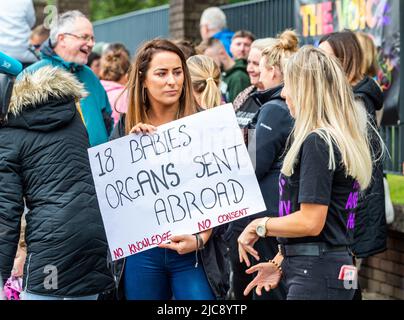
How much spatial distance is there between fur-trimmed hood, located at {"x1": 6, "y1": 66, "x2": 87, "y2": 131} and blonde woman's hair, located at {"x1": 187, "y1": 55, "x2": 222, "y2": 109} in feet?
5.34

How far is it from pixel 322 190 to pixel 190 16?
906 cm

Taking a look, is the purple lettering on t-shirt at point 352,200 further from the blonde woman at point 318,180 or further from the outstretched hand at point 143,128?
the outstretched hand at point 143,128

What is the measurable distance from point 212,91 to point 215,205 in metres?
1.82

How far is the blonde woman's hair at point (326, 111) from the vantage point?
14.4 feet

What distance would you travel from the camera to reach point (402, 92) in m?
8.09

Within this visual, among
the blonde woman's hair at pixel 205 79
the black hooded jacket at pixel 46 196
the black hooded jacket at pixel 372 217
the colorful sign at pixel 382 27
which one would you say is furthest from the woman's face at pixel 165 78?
the colorful sign at pixel 382 27

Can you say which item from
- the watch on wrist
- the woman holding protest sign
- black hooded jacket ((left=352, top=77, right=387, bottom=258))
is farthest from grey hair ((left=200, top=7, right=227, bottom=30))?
the watch on wrist

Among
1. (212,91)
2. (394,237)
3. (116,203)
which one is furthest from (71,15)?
(394,237)

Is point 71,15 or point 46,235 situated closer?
point 46,235

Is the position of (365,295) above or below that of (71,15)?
below

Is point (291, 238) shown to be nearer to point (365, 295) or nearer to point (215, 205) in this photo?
point (215, 205)

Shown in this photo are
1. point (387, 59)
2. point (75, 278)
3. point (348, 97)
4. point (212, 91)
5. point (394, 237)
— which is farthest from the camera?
point (387, 59)

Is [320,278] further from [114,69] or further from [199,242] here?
[114,69]

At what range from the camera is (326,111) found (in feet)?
14.7
